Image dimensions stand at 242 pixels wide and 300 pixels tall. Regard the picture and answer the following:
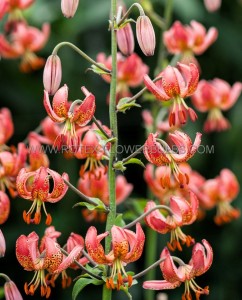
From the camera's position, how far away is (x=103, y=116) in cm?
309

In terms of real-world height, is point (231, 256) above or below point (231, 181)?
below

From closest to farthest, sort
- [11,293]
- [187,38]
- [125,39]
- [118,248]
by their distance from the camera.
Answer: [118,248]
[11,293]
[125,39]
[187,38]

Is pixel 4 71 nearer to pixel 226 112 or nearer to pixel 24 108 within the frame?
pixel 24 108

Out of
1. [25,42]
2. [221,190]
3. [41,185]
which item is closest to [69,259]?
[41,185]

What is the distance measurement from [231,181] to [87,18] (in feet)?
4.00

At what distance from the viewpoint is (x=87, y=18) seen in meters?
2.99

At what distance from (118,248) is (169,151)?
192 mm

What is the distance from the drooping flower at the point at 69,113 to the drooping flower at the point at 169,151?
4.4 inches

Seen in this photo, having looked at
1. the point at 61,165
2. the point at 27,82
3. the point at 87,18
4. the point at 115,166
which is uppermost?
the point at 115,166

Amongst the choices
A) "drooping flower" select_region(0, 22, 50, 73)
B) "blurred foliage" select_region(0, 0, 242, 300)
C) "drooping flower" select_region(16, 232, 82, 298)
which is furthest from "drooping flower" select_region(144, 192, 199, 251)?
"blurred foliage" select_region(0, 0, 242, 300)

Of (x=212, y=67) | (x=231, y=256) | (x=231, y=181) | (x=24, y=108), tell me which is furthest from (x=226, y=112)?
(x=231, y=181)

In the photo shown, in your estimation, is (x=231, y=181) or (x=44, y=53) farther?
(x=44, y=53)

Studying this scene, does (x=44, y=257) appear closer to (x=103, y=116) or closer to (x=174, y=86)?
(x=174, y=86)

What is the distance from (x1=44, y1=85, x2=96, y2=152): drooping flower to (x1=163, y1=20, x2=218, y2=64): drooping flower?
69cm
